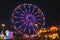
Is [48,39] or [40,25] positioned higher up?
[48,39]

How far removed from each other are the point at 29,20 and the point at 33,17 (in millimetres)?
491

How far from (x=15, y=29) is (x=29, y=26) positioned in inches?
64.3

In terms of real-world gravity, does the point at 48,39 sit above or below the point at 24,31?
above

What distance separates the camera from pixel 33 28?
19.2 metres

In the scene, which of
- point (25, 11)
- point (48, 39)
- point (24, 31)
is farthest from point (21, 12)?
point (48, 39)

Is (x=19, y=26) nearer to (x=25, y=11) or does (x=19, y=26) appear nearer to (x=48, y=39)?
(x=25, y=11)

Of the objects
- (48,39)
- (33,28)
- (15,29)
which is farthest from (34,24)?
(48,39)

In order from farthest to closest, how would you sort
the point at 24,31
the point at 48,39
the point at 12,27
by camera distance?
the point at 24,31
the point at 12,27
the point at 48,39

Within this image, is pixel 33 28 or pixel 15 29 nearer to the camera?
pixel 15 29

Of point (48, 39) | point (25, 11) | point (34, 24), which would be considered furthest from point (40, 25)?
point (48, 39)

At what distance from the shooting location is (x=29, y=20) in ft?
62.7

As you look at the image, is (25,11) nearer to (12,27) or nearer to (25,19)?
(25,19)

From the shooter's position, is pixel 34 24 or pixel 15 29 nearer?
pixel 15 29

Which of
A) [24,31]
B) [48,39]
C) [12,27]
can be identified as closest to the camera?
[48,39]
